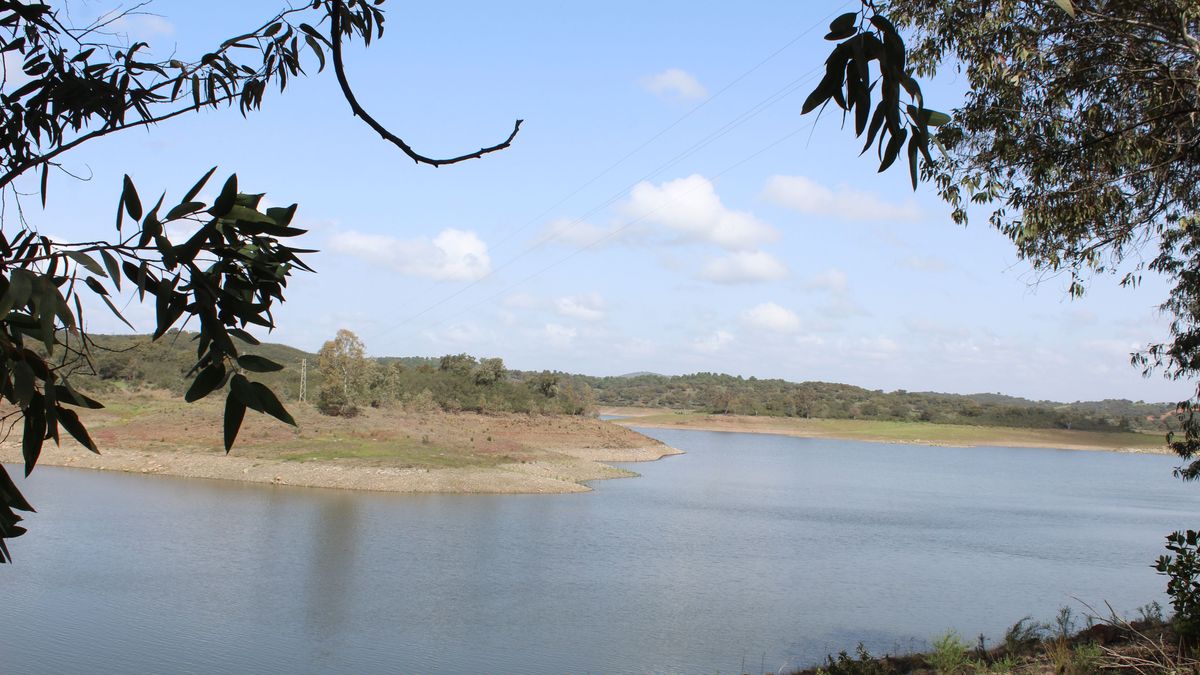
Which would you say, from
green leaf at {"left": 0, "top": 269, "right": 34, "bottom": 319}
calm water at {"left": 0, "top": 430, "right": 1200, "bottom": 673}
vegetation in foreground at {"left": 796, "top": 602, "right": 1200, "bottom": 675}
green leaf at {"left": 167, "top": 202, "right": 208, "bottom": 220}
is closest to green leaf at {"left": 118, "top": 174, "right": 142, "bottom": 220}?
green leaf at {"left": 167, "top": 202, "right": 208, "bottom": 220}

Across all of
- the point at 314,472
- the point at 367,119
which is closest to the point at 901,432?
the point at 314,472

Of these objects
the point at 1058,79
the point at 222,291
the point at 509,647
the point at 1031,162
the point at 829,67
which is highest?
the point at 1058,79

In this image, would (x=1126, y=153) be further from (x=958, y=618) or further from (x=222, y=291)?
(x=958, y=618)

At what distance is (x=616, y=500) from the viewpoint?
73.7 ft

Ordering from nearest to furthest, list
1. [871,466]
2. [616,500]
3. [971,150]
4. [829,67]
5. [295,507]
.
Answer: [829,67] → [971,150] → [295,507] → [616,500] → [871,466]

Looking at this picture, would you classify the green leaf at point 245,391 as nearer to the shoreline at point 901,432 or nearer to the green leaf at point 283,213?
the green leaf at point 283,213

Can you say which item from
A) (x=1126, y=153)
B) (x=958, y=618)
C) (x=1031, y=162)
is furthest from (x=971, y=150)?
(x=958, y=618)

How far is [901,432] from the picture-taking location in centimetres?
5866

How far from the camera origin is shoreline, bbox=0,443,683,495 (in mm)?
22422

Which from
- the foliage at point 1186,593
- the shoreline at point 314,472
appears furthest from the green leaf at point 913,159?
the shoreline at point 314,472

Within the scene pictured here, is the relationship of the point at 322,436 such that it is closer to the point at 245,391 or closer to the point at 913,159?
the point at 245,391

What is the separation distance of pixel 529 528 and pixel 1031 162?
12665mm

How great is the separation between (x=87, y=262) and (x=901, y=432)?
60.9m

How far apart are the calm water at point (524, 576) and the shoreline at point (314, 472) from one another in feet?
3.59
